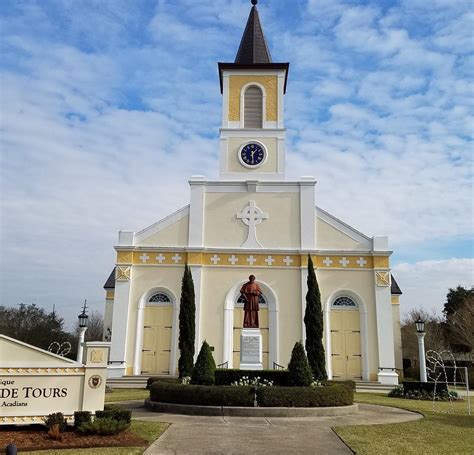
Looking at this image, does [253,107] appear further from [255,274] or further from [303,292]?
[303,292]

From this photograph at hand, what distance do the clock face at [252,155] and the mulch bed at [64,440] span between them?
827 inches

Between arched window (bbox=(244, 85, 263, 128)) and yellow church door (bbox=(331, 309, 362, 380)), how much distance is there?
12.5m

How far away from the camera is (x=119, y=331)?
83.0ft

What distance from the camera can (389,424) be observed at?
37.5 feet

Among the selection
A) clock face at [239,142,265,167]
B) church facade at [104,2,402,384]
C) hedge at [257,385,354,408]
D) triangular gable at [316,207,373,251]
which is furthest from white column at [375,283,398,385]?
hedge at [257,385,354,408]

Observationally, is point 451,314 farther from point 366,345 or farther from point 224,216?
point 224,216

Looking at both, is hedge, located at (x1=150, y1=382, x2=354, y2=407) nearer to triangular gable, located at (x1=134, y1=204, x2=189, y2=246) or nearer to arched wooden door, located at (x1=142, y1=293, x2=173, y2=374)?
arched wooden door, located at (x1=142, y1=293, x2=173, y2=374)

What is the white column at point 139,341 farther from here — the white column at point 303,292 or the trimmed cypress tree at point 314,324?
the trimmed cypress tree at point 314,324

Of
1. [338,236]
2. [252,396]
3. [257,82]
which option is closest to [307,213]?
[338,236]

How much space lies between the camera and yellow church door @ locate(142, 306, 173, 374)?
2538 cm

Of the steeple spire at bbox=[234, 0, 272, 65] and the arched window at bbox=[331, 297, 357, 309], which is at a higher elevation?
the steeple spire at bbox=[234, 0, 272, 65]

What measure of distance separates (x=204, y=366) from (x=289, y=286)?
1202 centimetres

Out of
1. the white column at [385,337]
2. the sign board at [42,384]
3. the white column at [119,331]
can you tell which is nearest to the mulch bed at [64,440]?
the sign board at [42,384]

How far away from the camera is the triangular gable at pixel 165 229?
26922 mm
